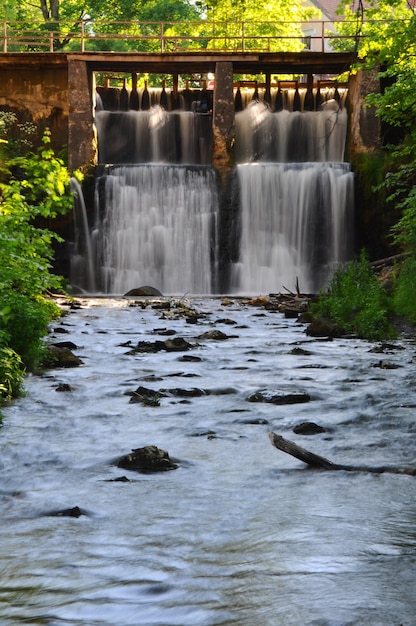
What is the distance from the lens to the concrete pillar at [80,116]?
2675 centimetres

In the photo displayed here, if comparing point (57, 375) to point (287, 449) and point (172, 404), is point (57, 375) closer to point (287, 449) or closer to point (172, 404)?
point (172, 404)

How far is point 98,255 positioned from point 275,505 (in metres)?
21.7

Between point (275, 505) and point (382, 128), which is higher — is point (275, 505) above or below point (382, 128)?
below

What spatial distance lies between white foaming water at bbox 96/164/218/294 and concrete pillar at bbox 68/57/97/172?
0.98m

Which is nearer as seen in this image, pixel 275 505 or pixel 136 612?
pixel 136 612

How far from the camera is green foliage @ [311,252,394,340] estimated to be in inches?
530

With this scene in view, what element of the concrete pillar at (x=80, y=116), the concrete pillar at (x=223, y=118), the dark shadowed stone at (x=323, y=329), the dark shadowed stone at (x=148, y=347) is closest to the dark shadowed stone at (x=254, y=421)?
the dark shadowed stone at (x=148, y=347)

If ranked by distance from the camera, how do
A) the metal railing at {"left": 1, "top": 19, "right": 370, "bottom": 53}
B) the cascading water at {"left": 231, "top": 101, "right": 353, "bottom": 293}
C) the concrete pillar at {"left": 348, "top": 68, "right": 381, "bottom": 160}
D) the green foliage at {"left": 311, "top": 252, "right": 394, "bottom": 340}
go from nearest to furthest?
1. the green foliage at {"left": 311, "top": 252, "right": 394, "bottom": 340}
2. the cascading water at {"left": 231, "top": 101, "right": 353, "bottom": 293}
3. the concrete pillar at {"left": 348, "top": 68, "right": 381, "bottom": 160}
4. the metal railing at {"left": 1, "top": 19, "right": 370, "bottom": 53}

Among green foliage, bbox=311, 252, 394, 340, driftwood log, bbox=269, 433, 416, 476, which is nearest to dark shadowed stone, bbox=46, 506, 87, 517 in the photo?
driftwood log, bbox=269, 433, 416, 476

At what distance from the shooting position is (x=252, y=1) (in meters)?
40.5

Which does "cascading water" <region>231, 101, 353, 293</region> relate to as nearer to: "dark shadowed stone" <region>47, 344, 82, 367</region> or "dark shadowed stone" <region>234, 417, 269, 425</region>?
"dark shadowed stone" <region>47, 344, 82, 367</region>

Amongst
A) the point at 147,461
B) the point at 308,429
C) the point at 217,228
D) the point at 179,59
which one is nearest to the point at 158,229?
the point at 217,228

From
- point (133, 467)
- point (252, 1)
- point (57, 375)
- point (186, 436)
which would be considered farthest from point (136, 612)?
point (252, 1)

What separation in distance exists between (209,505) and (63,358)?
19.1ft
